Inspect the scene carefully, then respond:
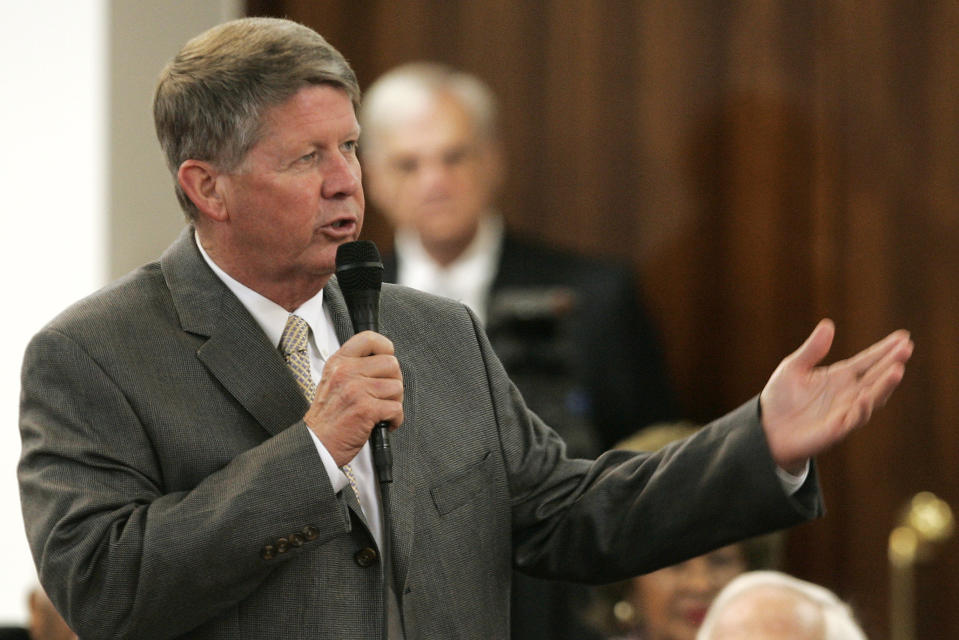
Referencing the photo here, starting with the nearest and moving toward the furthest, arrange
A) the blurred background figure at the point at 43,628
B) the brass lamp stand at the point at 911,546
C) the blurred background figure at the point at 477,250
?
1. the blurred background figure at the point at 43,628
2. the brass lamp stand at the point at 911,546
3. the blurred background figure at the point at 477,250

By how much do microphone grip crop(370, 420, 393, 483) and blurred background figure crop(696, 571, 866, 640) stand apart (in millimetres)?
1135

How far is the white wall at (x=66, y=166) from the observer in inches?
178

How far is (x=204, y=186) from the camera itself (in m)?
2.03

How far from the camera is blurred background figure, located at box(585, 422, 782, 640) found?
346 cm

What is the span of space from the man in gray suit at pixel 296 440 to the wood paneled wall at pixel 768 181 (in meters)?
2.32

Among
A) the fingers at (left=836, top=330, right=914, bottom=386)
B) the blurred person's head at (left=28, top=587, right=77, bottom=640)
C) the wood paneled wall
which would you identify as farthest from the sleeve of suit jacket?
the wood paneled wall

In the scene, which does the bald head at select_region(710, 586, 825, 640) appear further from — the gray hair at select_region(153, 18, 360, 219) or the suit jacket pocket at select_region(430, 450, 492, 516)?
the gray hair at select_region(153, 18, 360, 219)

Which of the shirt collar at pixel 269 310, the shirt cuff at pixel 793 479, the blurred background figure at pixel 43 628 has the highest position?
the shirt collar at pixel 269 310

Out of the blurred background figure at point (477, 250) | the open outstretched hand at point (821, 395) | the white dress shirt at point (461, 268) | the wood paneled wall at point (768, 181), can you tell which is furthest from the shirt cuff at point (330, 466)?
the wood paneled wall at point (768, 181)


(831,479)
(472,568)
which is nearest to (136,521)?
(472,568)

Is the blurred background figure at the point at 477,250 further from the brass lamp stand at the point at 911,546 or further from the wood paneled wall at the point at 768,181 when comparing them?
the brass lamp stand at the point at 911,546

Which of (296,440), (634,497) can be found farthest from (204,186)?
(634,497)

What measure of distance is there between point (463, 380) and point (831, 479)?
2.46 m

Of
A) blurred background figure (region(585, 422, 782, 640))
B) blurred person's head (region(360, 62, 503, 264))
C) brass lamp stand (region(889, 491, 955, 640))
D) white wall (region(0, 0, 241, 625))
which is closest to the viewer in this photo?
blurred background figure (region(585, 422, 782, 640))
